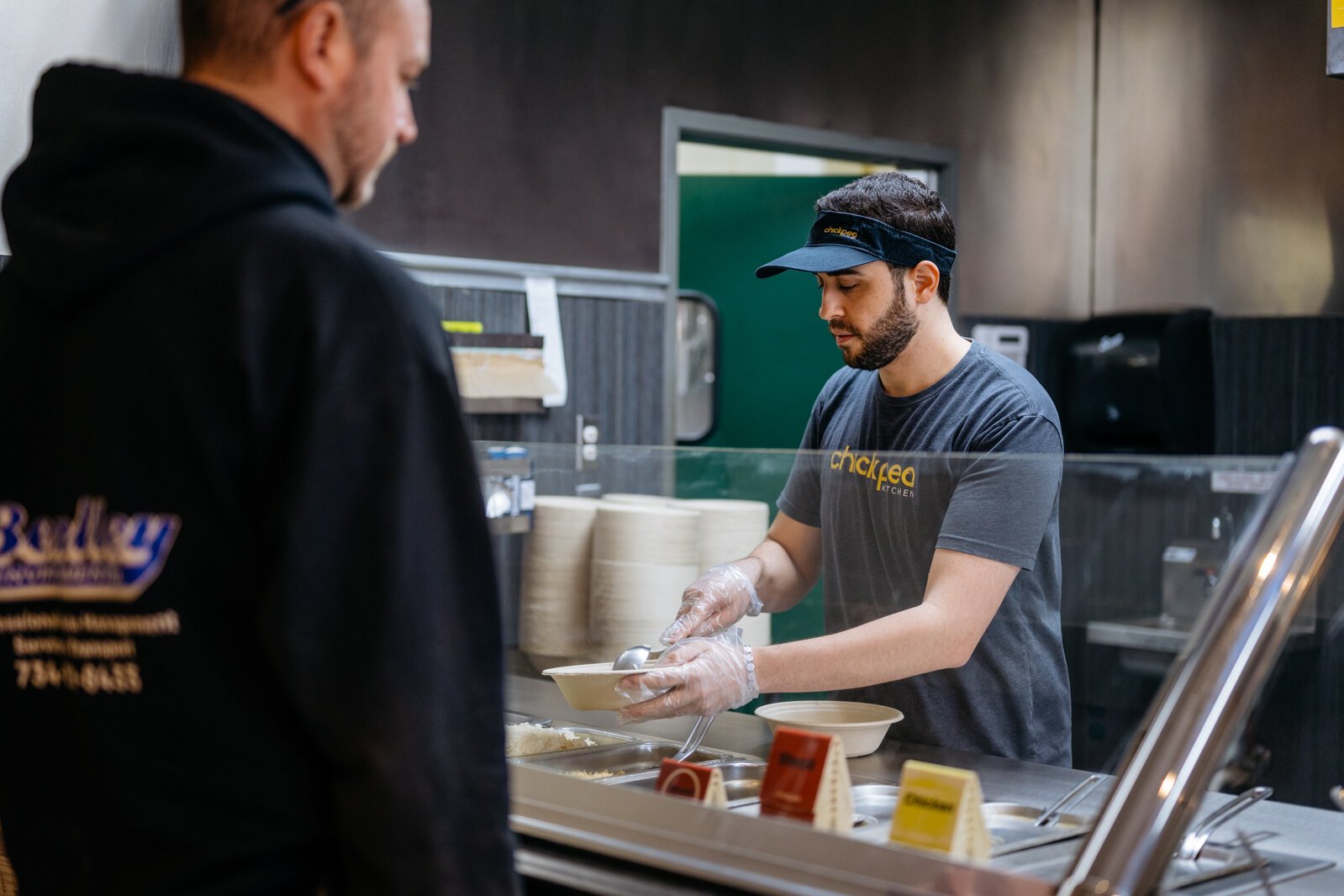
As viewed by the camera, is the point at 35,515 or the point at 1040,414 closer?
the point at 35,515

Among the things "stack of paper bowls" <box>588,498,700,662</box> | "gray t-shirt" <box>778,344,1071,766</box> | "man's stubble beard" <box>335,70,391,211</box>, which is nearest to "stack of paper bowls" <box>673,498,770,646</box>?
"stack of paper bowls" <box>588,498,700,662</box>

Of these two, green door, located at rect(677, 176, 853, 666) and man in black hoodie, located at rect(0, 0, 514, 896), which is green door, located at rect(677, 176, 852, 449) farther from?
man in black hoodie, located at rect(0, 0, 514, 896)

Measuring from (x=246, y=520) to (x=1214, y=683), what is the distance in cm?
77

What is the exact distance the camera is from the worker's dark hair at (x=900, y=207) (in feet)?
7.68

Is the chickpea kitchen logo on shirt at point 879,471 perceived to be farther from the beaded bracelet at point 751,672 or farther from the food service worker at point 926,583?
the beaded bracelet at point 751,672

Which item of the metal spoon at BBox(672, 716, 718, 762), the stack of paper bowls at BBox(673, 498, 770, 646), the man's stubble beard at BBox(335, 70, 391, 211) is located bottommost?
the metal spoon at BBox(672, 716, 718, 762)

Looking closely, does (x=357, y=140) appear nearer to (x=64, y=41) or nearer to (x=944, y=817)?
(x=944, y=817)

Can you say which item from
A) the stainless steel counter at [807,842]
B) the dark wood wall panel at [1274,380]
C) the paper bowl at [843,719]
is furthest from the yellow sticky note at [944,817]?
the dark wood wall panel at [1274,380]

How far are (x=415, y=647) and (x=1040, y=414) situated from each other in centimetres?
121

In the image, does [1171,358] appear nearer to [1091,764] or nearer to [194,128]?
[1091,764]

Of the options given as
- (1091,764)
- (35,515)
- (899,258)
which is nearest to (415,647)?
(35,515)

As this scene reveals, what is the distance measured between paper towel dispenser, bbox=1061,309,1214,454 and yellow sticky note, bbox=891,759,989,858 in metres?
3.84

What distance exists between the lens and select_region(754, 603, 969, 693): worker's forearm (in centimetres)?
172

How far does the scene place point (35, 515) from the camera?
106 cm
